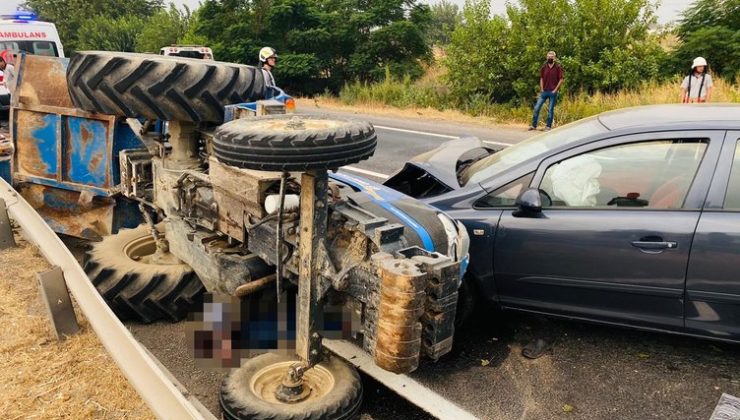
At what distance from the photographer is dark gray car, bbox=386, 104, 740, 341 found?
3.19 metres

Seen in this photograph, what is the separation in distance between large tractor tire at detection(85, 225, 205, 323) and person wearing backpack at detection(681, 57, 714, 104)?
10536 millimetres

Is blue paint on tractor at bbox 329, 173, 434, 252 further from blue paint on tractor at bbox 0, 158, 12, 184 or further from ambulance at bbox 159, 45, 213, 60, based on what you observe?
ambulance at bbox 159, 45, 213, 60

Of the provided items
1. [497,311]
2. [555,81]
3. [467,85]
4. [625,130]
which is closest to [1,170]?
[497,311]

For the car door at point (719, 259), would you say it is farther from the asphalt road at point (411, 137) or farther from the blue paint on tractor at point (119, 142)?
the asphalt road at point (411, 137)

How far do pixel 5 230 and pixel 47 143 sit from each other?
2.87 feet

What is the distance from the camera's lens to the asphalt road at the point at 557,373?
3.16 metres

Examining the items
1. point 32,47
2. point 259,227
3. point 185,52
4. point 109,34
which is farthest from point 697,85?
point 109,34

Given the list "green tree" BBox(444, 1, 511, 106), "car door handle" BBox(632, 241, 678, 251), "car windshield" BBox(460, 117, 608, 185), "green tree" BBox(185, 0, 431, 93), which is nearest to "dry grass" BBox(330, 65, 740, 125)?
"green tree" BBox(444, 1, 511, 106)

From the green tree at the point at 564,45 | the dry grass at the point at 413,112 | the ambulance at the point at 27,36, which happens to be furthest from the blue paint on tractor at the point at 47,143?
the green tree at the point at 564,45

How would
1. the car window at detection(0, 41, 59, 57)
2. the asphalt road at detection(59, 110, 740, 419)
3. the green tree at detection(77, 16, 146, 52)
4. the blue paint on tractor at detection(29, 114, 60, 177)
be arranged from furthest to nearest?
the green tree at detection(77, 16, 146, 52), the car window at detection(0, 41, 59, 57), the blue paint on tractor at detection(29, 114, 60, 177), the asphalt road at detection(59, 110, 740, 419)

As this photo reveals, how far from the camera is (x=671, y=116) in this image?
3.64 meters

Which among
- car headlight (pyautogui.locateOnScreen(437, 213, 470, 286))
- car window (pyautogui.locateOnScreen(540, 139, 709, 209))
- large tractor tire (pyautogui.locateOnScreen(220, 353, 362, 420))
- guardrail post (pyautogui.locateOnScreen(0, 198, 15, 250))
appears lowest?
large tractor tire (pyautogui.locateOnScreen(220, 353, 362, 420))

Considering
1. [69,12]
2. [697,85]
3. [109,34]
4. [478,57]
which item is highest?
[69,12]

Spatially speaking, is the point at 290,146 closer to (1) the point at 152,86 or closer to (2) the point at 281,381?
(2) the point at 281,381
